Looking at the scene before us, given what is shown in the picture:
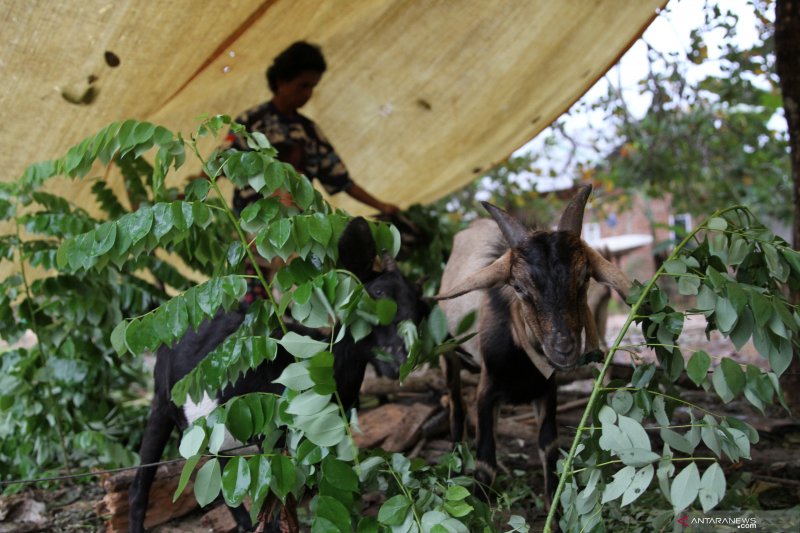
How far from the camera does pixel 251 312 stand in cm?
291

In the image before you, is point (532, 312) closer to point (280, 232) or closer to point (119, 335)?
point (280, 232)

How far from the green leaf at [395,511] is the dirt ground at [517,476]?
4.61ft

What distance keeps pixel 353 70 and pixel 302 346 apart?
11.0 feet

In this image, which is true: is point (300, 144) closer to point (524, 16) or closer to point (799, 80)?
point (524, 16)

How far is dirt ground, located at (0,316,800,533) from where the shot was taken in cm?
397

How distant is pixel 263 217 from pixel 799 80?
13.3 ft

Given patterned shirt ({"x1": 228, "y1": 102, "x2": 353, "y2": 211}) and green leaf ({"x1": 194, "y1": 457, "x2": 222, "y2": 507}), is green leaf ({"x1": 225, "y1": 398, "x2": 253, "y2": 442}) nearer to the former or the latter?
green leaf ({"x1": 194, "y1": 457, "x2": 222, "y2": 507})

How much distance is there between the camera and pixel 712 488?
233 cm

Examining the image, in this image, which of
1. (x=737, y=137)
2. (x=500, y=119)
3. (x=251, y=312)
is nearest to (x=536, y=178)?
(x=737, y=137)

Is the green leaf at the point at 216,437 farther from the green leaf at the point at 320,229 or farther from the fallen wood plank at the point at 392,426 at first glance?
the fallen wood plank at the point at 392,426

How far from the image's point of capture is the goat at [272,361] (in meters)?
3.07

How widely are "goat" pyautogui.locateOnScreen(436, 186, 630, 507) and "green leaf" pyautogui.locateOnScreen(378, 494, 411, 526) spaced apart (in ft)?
3.35

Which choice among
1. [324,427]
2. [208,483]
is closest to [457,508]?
[324,427]

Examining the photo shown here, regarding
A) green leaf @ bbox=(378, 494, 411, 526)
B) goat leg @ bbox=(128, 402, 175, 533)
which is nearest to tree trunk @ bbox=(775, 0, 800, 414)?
green leaf @ bbox=(378, 494, 411, 526)
